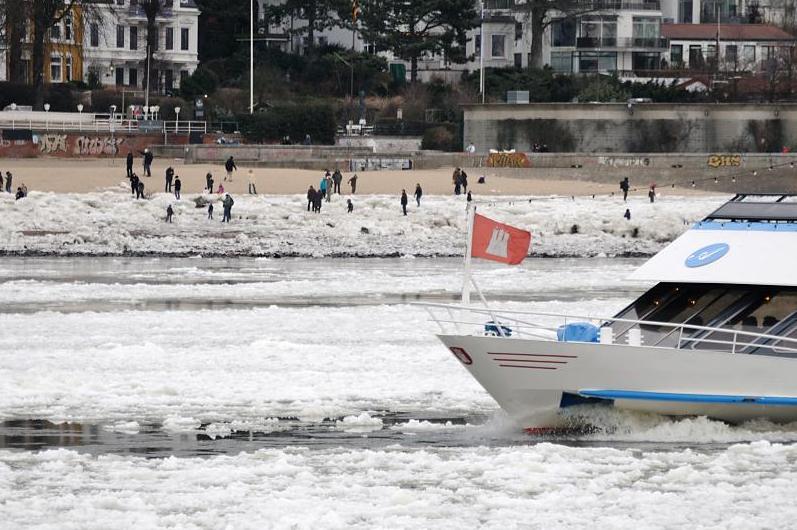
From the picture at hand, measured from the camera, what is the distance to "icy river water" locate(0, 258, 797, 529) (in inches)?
639

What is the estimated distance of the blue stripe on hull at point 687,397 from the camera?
63.6ft

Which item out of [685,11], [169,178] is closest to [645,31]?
[685,11]

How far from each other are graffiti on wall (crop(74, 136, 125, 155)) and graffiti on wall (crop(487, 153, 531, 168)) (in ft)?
54.6

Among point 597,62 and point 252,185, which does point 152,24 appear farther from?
point 252,185

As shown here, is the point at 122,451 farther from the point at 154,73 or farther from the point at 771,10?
the point at 771,10

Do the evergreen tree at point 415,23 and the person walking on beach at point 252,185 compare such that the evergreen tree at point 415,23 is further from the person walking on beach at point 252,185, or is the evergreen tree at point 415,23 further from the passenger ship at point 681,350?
the passenger ship at point 681,350

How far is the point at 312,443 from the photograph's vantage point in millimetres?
19406

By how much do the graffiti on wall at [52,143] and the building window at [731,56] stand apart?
1383 inches

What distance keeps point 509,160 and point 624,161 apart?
4798 mm

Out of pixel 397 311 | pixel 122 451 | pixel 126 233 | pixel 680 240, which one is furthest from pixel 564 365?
pixel 126 233

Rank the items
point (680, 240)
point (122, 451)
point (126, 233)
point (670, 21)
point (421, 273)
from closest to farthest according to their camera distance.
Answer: point (122, 451) < point (680, 240) < point (421, 273) < point (126, 233) < point (670, 21)

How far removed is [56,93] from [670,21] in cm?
3855

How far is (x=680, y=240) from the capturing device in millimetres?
21047

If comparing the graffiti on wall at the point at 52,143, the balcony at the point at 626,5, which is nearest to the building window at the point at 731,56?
the balcony at the point at 626,5
